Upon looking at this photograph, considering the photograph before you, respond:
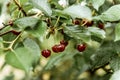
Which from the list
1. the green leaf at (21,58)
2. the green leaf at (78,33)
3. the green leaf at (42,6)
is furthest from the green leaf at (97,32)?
the green leaf at (21,58)

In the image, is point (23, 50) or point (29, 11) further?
point (29, 11)

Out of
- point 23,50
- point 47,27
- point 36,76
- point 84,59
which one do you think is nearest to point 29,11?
point 47,27

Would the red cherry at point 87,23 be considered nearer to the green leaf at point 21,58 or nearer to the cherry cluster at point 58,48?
the cherry cluster at point 58,48

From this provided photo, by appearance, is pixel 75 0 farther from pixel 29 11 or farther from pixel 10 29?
pixel 10 29

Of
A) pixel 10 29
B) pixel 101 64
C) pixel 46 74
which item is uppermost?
pixel 10 29

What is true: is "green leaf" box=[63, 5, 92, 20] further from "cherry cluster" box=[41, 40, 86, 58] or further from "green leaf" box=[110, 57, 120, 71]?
"green leaf" box=[110, 57, 120, 71]

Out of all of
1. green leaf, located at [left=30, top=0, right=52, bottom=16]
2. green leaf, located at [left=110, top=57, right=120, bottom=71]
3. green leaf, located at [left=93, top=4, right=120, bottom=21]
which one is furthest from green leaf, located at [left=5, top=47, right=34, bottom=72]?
green leaf, located at [left=110, top=57, right=120, bottom=71]
